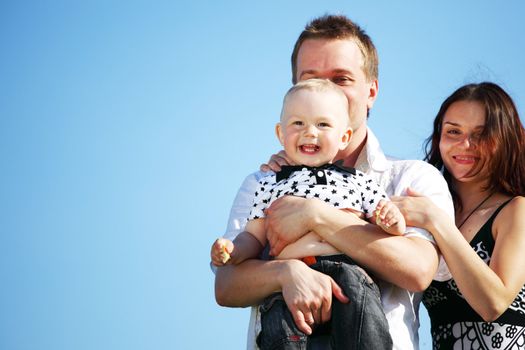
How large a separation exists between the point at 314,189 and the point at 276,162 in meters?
0.47

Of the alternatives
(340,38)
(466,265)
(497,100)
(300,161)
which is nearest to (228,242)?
(300,161)

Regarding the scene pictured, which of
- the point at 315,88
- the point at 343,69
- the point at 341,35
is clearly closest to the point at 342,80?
the point at 343,69

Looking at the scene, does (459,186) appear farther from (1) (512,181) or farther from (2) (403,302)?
(2) (403,302)

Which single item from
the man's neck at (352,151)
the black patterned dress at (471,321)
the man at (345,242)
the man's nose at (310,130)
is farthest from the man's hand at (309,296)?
the black patterned dress at (471,321)

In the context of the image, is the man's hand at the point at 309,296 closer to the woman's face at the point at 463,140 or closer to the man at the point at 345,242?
the man at the point at 345,242

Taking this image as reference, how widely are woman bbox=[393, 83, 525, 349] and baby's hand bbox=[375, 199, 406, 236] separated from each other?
0.24 metres

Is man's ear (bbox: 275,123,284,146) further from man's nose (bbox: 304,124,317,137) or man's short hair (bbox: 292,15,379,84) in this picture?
man's short hair (bbox: 292,15,379,84)

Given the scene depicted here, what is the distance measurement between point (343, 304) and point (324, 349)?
0.27 meters

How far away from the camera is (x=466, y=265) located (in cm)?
442

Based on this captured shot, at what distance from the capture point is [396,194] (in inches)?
182

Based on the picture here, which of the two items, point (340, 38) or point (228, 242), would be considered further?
point (340, 38)

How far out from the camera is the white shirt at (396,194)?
4.23 m

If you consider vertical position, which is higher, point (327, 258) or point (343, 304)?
point (327, 258)

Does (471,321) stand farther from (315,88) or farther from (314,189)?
(315,88)
